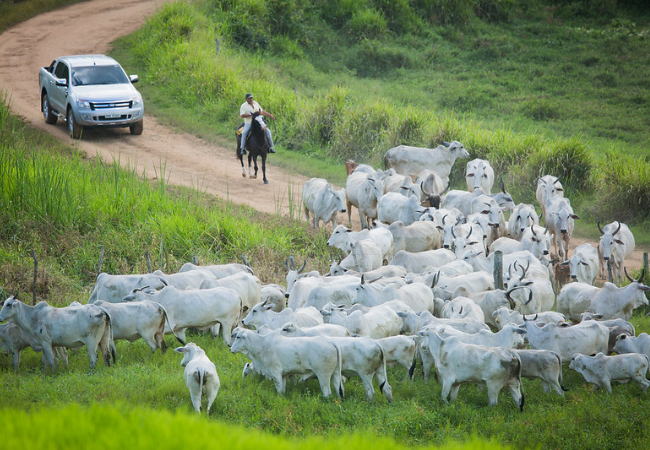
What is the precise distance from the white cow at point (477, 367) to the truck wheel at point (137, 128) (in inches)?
536

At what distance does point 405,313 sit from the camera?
29.1 feet

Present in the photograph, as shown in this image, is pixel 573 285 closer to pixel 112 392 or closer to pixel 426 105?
pixel 112 392

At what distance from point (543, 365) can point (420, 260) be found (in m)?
4.03

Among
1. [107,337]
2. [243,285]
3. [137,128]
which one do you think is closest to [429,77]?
[137,128]

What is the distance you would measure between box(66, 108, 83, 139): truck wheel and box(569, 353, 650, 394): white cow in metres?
14.2

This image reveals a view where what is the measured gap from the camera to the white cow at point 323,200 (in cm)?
1402

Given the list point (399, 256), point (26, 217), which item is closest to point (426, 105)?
point (399, 256)

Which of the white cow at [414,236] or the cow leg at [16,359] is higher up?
the white cow at [414,236]

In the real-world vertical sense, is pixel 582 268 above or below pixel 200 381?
below

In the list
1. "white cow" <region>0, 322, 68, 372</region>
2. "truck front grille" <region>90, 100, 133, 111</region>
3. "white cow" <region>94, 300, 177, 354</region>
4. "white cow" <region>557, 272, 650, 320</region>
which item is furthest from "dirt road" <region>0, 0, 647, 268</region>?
"white cow" <region>0, 322, 68, 372</region>

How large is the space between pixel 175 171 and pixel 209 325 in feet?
28.1

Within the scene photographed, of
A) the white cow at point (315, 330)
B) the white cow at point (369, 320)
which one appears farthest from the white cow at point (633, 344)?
the white cow at point (315, 330)

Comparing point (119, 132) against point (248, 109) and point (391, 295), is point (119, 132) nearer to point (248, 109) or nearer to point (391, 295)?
point (248, 109)

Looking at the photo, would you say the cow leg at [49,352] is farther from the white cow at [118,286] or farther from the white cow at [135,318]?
the white cow at [118,286]
